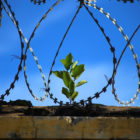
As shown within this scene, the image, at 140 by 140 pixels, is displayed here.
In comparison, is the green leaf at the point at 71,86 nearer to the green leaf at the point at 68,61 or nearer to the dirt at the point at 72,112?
the green leaf at the point at 68,61

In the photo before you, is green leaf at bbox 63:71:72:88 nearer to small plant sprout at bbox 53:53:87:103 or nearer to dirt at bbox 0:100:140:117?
small plant sprout at bbox 53:53:87:103

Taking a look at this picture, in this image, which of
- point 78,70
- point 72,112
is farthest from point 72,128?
point 78,70

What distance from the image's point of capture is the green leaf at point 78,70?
3.57 m

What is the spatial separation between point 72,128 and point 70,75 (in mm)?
2050

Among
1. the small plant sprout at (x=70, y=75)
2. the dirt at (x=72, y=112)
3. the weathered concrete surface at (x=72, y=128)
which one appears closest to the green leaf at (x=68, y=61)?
the small plant sprout at (x=70, y=75)

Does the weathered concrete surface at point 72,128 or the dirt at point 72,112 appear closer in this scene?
the weathered concrete surface at point 72,128

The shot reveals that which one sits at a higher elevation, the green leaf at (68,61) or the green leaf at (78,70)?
the green leaf at (68,61)

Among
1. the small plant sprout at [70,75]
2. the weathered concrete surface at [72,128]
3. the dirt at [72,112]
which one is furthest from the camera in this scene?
the small plant sprout at [70,75]

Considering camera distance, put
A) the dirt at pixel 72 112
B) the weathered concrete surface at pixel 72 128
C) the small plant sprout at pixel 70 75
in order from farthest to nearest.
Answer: the small plant sprout at pixel 70 75 → the dirt at pixel 72 112 → the weathered concrete surface at pixel 72 128

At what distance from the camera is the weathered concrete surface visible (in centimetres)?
150

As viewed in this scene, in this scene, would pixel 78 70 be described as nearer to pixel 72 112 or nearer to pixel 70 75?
pixel 70 75

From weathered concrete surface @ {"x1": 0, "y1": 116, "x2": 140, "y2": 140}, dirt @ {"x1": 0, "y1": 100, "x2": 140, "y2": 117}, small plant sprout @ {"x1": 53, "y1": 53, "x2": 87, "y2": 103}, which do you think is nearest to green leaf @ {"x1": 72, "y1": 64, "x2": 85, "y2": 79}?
small plant sprout @ {"x1": 53, "y1": 53, "x2": 87, "y2": 103}

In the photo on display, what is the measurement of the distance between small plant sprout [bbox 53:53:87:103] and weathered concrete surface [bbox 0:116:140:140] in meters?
1.86

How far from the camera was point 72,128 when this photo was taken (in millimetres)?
1509
